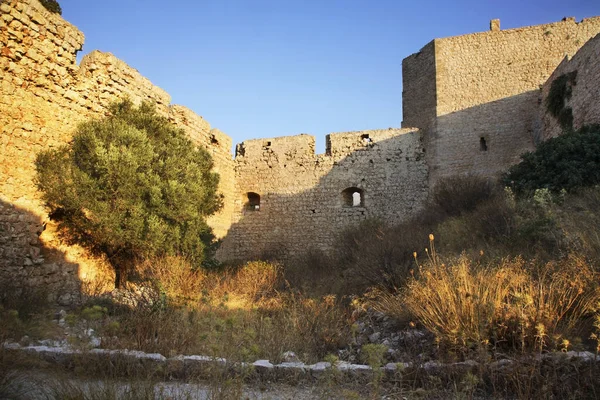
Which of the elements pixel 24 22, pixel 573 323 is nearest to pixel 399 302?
pixel 573 323

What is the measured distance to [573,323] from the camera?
140 inches

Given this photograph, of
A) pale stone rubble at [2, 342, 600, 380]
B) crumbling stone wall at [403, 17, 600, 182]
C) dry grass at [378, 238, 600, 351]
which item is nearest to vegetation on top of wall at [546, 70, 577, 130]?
crumbling stone wall at [403, 17, 600, 182]

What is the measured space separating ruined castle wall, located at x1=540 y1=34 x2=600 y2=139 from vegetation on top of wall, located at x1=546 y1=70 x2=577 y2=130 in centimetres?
12

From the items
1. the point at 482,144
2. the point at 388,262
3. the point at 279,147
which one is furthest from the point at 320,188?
the point at 388,262

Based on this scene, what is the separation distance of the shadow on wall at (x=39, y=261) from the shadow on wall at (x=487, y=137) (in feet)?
36.5

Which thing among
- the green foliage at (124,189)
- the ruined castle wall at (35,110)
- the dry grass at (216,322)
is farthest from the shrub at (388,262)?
the ruined castle wall at (35,110)

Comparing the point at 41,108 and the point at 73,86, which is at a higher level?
the point at 73,86

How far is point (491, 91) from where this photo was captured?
14.9 metres

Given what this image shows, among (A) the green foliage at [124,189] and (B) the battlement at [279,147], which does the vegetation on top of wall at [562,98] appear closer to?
(B) the battlement at [279,147]

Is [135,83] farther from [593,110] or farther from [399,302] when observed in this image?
[593,110]

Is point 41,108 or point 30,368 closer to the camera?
point 30,368

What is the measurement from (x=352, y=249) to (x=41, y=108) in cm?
702

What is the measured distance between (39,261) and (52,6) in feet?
14.1

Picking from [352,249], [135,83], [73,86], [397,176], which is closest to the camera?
[73,86]
